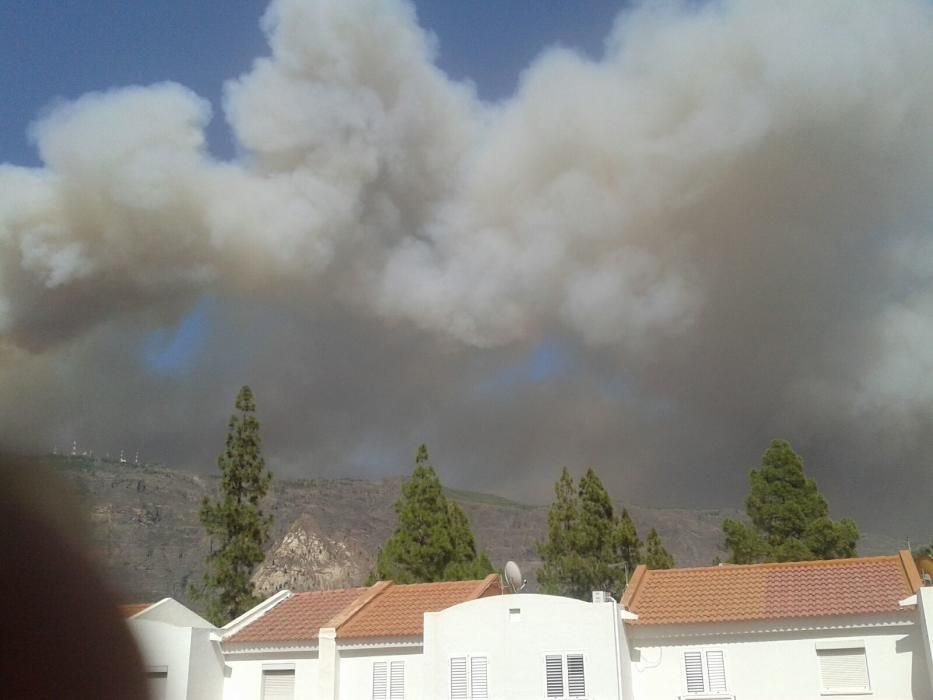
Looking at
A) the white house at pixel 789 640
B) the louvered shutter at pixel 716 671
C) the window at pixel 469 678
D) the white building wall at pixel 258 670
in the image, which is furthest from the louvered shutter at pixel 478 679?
the louvered shutter at pixel 716 671

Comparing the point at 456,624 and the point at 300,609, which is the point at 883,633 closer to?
the point at 456,624

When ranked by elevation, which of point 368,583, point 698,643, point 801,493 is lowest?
point 698,643

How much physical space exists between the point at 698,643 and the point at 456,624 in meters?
7.52

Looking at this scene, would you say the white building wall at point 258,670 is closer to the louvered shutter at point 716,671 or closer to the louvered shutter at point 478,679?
the louvered shutter at point 478,679

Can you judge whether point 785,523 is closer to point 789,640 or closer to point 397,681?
point 789,640

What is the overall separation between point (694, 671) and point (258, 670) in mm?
14759

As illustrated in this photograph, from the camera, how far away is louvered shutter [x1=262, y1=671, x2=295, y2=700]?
105 ft

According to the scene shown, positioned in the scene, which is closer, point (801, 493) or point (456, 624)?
point (456, 624)

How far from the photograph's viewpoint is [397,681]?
99.9 ft

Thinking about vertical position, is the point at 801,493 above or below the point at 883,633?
above

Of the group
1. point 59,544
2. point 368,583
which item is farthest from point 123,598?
point 368,583

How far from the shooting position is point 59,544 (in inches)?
46.3

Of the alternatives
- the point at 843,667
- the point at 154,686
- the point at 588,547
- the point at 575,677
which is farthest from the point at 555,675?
the point at 154,686

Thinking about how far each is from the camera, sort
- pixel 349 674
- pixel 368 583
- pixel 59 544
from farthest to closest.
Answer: pixel 368 583
pixel 349 674
pixel 59 544
